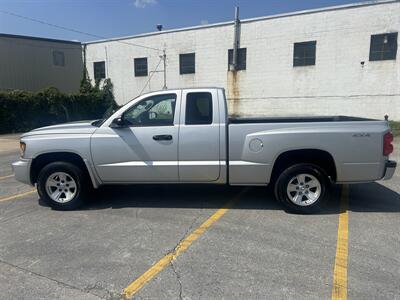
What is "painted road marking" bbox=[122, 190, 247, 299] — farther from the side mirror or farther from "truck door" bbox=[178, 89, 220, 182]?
the side mirror

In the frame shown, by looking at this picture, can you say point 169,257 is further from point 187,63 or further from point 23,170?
point 187,63

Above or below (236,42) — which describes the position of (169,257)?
below

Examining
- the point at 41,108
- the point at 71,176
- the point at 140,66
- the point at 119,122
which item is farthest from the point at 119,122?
the point at 140,66

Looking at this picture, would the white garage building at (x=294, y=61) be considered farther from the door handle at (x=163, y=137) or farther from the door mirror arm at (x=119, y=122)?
the door mirror arm at (x=119, y=122)

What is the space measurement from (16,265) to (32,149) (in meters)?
2.13

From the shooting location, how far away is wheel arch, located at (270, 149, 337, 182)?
484 cm

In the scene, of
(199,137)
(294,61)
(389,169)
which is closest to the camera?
(389,169)

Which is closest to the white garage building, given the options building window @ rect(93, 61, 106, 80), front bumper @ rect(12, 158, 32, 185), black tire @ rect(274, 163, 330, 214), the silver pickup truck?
building window @ rect(93, 61, 106, 80)

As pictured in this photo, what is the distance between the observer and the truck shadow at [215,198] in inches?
209

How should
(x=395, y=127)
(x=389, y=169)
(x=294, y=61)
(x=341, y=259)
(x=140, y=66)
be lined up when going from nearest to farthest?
(x=341, y=259), (x=389, y=169), (x=395, y=127), (x=294, y=61), (x=140, y=66)

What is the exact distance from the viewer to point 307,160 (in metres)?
4.96

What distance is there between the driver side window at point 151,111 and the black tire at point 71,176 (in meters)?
1.19

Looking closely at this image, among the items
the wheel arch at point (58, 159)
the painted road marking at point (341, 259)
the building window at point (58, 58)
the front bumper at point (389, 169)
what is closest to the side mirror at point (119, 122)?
the wheel arch at point (58, 159)

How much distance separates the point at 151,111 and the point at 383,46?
55.1ft
